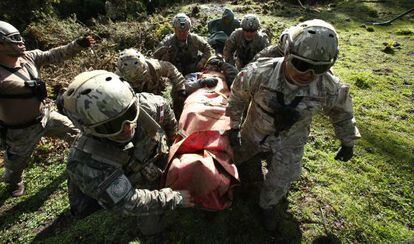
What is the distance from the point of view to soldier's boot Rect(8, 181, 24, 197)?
5.15 meters

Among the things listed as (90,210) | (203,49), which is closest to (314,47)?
(90,210)

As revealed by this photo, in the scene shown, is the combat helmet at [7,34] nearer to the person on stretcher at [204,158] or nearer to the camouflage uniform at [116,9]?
the person on stretcher at [204,158]

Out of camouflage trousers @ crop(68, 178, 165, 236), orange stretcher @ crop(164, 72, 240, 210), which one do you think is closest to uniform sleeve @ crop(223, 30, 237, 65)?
orange stretcher @ crop(164, 72, 240, 210)

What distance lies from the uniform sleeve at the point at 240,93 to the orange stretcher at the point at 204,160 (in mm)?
161

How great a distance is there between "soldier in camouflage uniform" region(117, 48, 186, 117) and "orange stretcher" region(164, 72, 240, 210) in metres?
0.90

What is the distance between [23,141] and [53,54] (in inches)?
61.4

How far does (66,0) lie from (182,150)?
14.5 metres

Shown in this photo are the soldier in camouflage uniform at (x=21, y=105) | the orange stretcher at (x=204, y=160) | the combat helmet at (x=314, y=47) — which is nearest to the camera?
the combat helmet at (x=314, y=47)

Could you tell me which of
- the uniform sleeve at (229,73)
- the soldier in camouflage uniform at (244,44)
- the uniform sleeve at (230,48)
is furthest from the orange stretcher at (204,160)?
the uniform sleeve at (230,48)

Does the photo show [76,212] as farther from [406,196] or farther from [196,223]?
[406,196]

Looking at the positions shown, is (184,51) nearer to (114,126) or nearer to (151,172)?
(151,172)

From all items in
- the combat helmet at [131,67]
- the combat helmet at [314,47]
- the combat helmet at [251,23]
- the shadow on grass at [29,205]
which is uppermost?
the combat helmet at [314,47]

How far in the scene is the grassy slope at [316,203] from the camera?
4262mm

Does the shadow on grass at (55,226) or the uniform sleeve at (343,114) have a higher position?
the uniform sleeve at (343,114)
